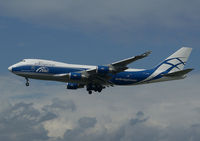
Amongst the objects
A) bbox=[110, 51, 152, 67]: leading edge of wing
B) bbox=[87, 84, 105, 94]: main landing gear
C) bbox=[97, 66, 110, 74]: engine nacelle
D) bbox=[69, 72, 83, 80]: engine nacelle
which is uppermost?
bbox=[110, 51, 152, 67]: leading edge of wing

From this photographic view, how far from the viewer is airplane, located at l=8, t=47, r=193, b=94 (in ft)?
208

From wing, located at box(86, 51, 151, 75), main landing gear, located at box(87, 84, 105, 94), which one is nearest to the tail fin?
wing, located at box(86, 51, 151, 75)

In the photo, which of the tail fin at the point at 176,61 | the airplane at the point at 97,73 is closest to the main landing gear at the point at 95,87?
the airplane at the point at 97,73

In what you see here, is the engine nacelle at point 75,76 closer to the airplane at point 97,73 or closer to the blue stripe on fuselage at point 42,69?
the airplane at point 97,73

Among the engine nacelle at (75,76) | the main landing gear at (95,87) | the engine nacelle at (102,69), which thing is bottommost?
the main landing gear at (95,87)

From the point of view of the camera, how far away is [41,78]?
2542 inches

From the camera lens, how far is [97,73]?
63.7 metres

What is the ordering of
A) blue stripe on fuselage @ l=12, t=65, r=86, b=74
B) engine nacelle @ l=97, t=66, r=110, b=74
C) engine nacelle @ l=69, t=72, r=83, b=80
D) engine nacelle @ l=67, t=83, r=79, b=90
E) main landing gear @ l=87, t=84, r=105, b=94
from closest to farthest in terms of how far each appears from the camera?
engine nacelle @ l=97, t=66, r=110, b=74
engine nacelle @ l=69, t=72, r=83, b=80
blue stripe on fuselage @ l=12, t=65, r=86, b=74
main landing gear @ l=87, t=84, r=105, b=94
engine nacelle @ l=67, t=83, r=79, b=90

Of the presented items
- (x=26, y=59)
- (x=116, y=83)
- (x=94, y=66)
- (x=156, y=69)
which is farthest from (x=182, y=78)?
(x=26, y=59)

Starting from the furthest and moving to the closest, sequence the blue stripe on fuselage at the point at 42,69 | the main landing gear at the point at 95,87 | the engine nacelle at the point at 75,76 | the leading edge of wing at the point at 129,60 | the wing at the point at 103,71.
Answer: the main landing gear at the point at 95,87 < the blue stripe on fuselage at the point at 42,69 < the engine nacelle at the point at 75,76 < the wing at the point at 103,71 < the leading edge of wing at the point at 129,60

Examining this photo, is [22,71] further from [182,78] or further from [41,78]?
[182,78]

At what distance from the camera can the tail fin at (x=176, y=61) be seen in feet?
238

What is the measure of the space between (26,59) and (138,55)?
20.6 metres

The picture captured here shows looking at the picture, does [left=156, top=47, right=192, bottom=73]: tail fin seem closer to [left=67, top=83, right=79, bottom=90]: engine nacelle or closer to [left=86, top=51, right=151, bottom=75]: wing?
[left=86, top=51, right=151, bottom=75]: wing
